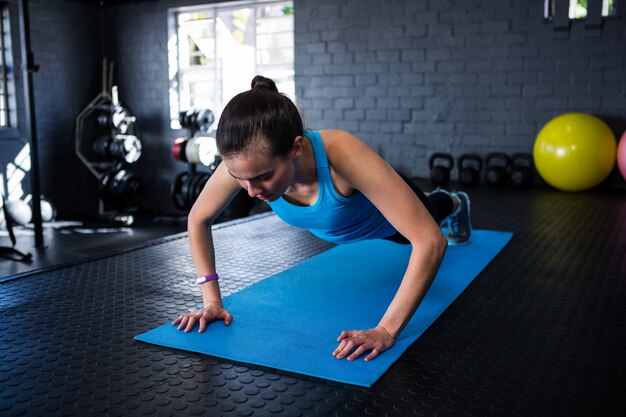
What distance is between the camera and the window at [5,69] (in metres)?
5.85

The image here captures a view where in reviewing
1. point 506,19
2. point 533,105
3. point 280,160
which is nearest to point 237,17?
point 506,19

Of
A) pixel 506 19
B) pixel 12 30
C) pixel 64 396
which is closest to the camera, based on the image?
pixel 64 396

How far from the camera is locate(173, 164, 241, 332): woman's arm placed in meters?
1.48

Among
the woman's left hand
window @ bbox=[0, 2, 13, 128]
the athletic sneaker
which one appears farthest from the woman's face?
window @ bbox=[0, 2, 13, 128]

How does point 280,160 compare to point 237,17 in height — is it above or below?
below

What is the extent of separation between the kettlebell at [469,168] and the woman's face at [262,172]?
145 inches

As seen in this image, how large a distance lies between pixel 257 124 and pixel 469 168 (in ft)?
12.7

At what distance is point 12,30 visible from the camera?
5.85m

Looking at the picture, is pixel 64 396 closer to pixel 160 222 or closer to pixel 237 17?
pixel 160 222

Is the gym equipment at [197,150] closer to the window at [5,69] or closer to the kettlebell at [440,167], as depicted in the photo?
the window at [5,69]

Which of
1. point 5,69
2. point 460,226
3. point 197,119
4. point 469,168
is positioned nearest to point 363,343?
point 460,226

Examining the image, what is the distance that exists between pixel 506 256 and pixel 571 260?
0.24m

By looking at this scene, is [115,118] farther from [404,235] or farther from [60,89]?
[404,235]

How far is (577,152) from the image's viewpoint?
412 cm
